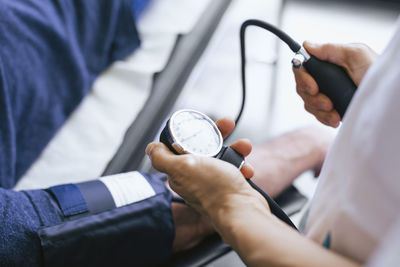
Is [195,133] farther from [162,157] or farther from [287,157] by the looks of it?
[287,157]

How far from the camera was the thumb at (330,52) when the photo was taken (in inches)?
27.3

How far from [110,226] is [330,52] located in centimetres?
50

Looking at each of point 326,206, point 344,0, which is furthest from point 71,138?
point 344,0

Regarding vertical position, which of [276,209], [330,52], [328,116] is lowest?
[276,209]

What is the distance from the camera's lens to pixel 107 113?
1.04m

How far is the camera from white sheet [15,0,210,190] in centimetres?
93

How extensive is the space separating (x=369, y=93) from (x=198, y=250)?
501 mm

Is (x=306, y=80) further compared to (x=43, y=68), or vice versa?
(x=43, y=68)

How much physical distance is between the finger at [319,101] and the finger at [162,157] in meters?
0.31

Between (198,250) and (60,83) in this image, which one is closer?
(198,250)

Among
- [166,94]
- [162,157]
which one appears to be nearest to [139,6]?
[166,94]

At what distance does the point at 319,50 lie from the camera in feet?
2.28

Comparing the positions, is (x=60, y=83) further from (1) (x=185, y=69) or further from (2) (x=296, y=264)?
(2) (x=296, y=264)

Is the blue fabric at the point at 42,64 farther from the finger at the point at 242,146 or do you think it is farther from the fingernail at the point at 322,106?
the fingernail at the point at 322,106
